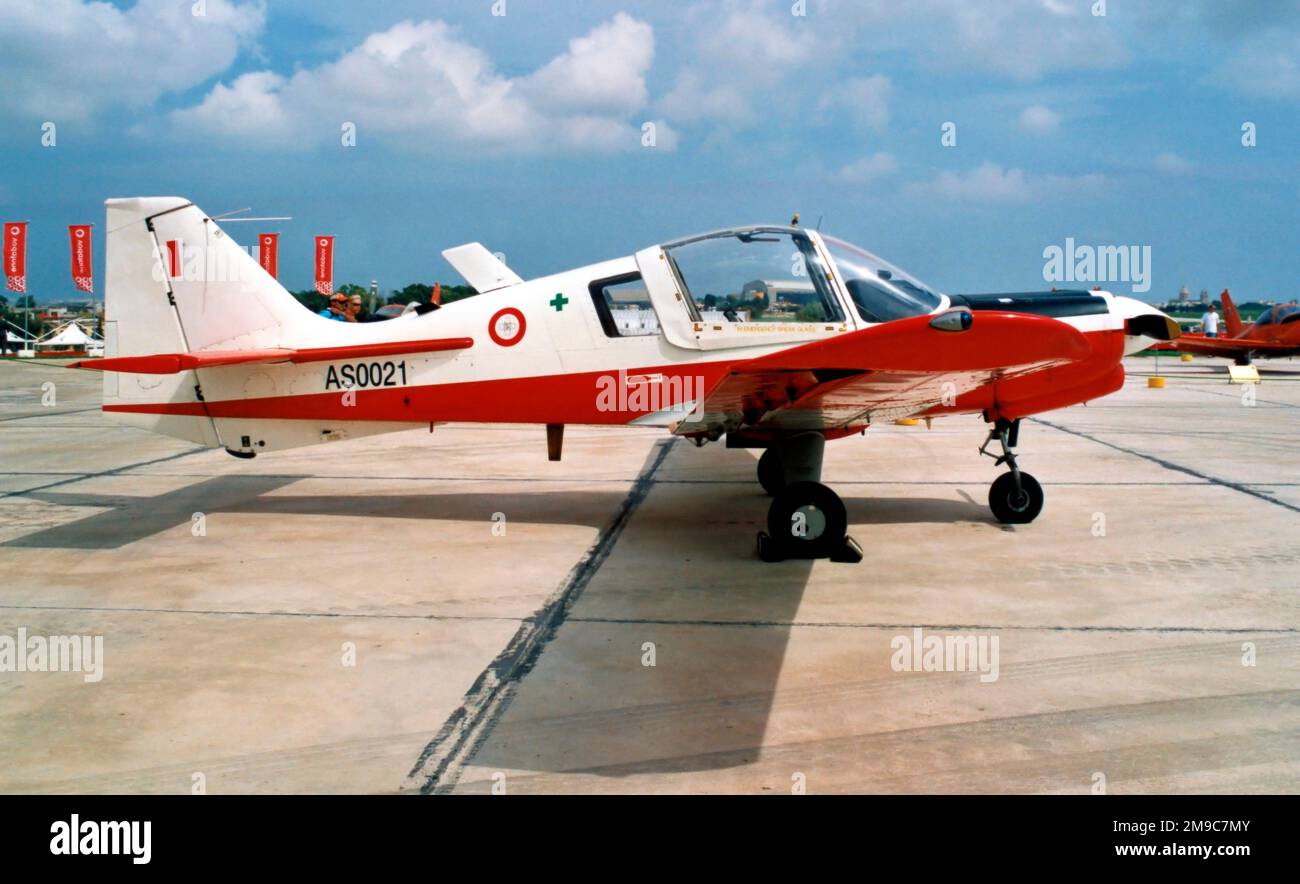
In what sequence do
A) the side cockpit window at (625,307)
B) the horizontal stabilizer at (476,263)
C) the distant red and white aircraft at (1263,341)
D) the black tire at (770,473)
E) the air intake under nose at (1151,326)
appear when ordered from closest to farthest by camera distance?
the air intake under nose at (1151,326) → the side cockpit window at (625,307) → the black tire at (770,473) → the horizontal stabilizer at (476,263) → the distant red and white aircraft at (1263,341)

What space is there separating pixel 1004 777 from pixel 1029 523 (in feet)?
14.7

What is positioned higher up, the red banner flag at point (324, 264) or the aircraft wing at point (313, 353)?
the red banner flag at point (324, 264)

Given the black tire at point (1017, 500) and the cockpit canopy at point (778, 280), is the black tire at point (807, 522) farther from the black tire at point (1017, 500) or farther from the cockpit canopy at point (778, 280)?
the black tire at point (1017, 500)

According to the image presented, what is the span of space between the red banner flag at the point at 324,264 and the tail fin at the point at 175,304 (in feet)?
92.7

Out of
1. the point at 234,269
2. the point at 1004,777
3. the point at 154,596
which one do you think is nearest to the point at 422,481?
the point at 234,269

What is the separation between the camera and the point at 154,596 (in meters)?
5.97

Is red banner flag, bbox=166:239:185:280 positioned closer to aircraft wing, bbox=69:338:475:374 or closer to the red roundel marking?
aircraft wing, bbox=69:338:475:374

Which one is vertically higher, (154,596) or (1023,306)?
(1023,306)

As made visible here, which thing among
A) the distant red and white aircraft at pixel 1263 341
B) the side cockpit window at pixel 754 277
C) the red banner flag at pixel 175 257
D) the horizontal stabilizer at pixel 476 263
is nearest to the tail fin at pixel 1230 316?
the distant red and white aircraft at pixel 1263 341

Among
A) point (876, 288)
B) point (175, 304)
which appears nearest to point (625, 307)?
point (876, 288)

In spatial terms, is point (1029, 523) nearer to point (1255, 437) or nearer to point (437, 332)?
point (437, 332)

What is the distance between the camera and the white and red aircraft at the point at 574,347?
7.20 metres

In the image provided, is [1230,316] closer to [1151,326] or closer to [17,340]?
[1151,326]

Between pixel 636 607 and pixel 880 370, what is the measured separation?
2.07 meters
